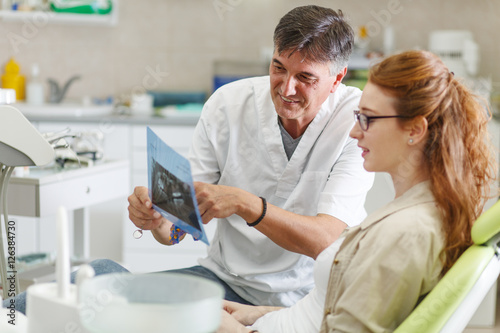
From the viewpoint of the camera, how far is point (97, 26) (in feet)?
12.7

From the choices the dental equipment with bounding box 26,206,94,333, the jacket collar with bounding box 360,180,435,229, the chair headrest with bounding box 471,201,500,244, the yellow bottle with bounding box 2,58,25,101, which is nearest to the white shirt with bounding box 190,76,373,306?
the jacket collar with bounding box 360,180,435,229

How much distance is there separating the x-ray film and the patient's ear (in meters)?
0.43

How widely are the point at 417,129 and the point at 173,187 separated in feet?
1.49

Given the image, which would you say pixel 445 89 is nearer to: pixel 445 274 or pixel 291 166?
pixel 445 274

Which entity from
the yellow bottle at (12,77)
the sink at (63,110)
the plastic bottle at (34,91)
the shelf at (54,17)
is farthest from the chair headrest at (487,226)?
the yellow bottle at (12,77)

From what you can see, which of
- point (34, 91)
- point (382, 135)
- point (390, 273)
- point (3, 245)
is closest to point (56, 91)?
point (34, 91)

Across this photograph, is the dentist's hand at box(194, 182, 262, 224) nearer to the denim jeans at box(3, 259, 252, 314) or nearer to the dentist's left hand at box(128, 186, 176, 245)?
the dentist's left hand at box(128, 186, 176, 245)

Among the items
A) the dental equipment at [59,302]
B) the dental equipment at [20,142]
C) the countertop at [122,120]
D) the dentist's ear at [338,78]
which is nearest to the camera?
the dental equipment at [59,302]

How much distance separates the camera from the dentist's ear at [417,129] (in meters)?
1.17

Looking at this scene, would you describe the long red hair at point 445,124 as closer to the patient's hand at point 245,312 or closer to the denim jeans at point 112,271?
the patient's hand at point 245,312

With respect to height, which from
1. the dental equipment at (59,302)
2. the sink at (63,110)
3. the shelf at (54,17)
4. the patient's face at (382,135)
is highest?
the shelf at (54,17)

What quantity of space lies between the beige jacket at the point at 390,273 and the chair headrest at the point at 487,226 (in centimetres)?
6

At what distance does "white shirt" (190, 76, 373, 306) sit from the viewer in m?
1.65

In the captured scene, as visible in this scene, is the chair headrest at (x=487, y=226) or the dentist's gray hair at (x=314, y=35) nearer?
the chair headrest at (x=487, y=226)
